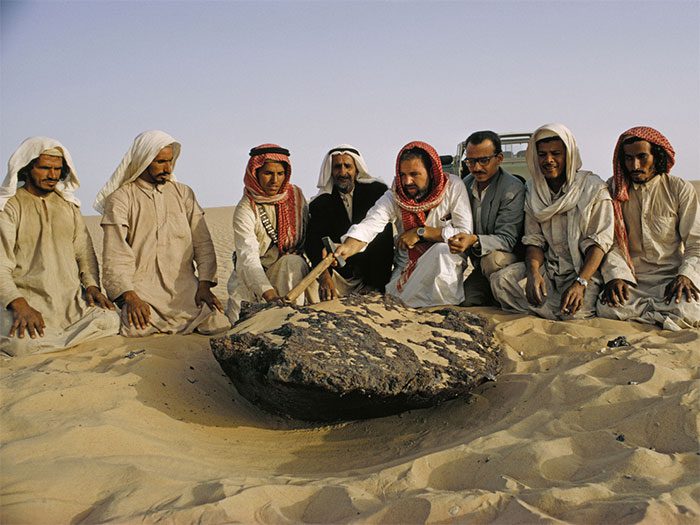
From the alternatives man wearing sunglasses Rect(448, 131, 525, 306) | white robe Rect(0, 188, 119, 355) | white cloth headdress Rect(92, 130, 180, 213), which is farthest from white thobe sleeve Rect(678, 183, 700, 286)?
white robe Rect(0, 188, 119, 355)

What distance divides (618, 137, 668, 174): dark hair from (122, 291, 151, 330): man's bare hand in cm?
379

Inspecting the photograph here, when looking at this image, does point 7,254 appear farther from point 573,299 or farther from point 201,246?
point 573,299

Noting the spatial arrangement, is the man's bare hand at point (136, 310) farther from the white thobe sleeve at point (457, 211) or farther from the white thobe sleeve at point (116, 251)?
the white thobe sleeve at point (457, 211)

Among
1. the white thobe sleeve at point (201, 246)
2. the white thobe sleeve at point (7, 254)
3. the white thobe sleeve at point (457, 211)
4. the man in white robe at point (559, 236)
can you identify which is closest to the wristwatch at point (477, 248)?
the white thobe sleeve at point (457, 211)

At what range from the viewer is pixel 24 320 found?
4.91m

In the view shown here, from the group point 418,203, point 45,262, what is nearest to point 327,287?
point 418,203

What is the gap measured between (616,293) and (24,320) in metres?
4.28

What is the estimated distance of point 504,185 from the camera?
17.8 ft

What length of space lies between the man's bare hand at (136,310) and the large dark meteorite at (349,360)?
1.52m

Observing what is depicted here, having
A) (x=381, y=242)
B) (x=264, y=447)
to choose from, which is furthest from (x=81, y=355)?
(x=381, y=242)

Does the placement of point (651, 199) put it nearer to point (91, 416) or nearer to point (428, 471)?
point (428, 471)

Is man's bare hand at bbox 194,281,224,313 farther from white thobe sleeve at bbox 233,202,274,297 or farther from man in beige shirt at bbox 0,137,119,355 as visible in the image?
man in beige shirt at bbox 0,137,119,355

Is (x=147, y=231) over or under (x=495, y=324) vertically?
over

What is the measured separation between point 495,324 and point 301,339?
190 cm
